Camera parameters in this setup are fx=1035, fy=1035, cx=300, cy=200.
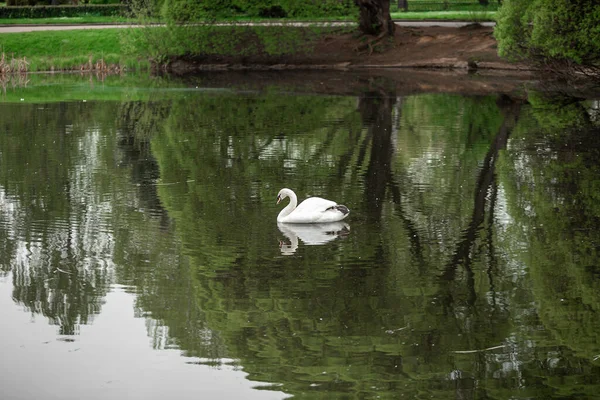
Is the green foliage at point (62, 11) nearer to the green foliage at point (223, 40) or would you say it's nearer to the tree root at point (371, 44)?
the green foliage at point (223, 40)

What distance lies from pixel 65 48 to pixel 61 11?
40.7 ft

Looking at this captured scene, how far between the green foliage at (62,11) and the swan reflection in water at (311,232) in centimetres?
4168

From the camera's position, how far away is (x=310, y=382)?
8.84 metres

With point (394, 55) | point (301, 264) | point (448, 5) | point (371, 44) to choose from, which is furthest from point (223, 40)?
point (301, 264)

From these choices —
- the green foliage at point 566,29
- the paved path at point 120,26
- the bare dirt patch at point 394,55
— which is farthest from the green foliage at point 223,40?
the green foliage at point 566,29

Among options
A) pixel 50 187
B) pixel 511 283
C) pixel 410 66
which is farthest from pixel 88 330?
pixel 410 66

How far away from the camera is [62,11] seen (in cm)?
5522

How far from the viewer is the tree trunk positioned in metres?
43.9

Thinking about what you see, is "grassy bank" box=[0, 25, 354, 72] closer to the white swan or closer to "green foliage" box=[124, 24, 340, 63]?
"green foliage" box=[124, 24, 340, 63]

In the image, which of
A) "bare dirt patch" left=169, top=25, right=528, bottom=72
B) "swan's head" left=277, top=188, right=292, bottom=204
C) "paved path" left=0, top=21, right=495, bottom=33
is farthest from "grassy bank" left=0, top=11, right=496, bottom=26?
"swan's head" left=277, top=188, right=292, bottom=204

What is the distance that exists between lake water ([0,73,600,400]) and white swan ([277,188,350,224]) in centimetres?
18

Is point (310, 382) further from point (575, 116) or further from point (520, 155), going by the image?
point (575, 116)

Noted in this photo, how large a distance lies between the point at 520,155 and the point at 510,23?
1169 cm

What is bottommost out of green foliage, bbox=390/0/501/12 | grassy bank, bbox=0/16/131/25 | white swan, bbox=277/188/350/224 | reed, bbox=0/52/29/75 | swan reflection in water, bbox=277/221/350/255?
green foliage, bbox=390/0/501/12
